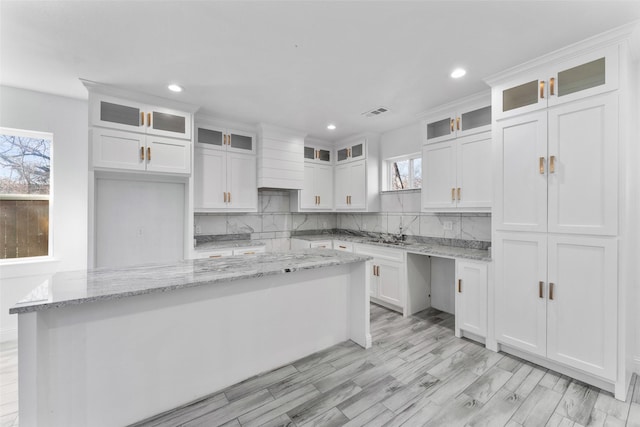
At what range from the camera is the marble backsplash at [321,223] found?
11.2 feet

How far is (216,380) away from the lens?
1972 mm

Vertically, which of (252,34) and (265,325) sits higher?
(252,34)

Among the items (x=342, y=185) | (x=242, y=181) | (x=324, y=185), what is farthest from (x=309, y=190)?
(x=242, y=181)

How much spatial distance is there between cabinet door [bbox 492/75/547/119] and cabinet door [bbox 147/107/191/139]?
3.32 m

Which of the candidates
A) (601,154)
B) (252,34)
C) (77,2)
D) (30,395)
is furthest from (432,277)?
(77,2)

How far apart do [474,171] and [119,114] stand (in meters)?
3.87

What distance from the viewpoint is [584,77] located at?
2.04 metres

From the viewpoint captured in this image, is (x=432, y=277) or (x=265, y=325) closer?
(x=265, y=325)

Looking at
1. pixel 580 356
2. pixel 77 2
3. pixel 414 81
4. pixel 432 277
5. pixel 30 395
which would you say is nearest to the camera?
pixel 30 395

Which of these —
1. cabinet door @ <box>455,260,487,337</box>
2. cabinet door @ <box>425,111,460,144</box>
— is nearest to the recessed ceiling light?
cabinet door @ <box>425,111,460,144</box>

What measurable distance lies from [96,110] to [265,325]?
2.73 meters

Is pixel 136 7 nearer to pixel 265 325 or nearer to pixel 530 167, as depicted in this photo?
pixel 265 325

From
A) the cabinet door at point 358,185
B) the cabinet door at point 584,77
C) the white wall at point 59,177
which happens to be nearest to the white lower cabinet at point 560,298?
the cabinet door at point 584,77

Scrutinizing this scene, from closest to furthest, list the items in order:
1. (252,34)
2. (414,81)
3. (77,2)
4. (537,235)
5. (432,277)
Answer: (77,2) < (252,34) < (537,235) < (414,81) < (432,277)
